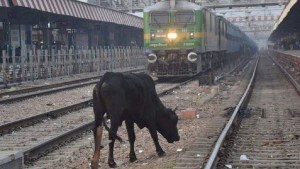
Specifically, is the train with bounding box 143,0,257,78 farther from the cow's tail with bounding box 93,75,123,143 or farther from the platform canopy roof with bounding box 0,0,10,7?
the cow's tail with bounding box 93,75,123,143

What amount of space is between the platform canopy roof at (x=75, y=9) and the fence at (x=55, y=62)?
2203mm

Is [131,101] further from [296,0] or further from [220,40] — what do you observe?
[220,40]

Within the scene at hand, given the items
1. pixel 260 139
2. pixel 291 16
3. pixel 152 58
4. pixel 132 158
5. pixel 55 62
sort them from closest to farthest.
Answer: pixel 132 158
pixel 260 139
pixel 152 58
pixel 55 62
pixel 291 16

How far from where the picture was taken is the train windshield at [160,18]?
24.0 meters

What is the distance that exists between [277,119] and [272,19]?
56.8m

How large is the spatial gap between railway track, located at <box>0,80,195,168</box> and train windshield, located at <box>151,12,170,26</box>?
10.3 metres

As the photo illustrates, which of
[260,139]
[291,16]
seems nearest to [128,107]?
[260,139]

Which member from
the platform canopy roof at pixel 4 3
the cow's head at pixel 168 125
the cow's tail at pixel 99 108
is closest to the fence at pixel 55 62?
the platform canopy roof at pixel 4 3

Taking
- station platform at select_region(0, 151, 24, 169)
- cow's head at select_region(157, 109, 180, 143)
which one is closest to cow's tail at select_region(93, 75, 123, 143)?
cow's head at select_region(157, 109, 180, 143)

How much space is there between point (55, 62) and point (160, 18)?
8.14 metres

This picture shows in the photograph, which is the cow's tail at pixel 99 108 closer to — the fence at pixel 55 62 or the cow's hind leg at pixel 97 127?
the cow's hind leg at pixel 97 127

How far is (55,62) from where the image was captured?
29.5m

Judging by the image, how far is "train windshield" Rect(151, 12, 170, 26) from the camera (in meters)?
24.0

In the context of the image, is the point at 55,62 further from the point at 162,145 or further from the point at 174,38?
the point at 162,145
